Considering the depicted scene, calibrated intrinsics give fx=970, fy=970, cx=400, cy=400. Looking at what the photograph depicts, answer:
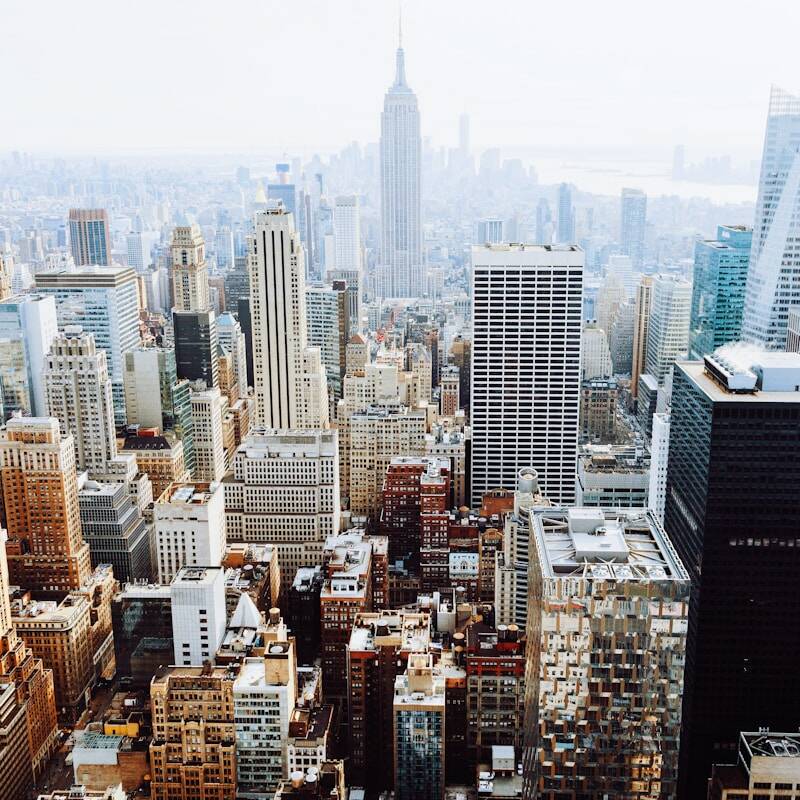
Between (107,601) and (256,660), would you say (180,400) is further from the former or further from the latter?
(256,660)

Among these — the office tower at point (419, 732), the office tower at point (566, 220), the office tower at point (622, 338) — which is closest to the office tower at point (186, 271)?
the office tower at point (566, 220)

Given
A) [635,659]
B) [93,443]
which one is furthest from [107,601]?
[635,659]

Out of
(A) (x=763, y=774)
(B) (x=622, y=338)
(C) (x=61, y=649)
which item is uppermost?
(A) (x=763, y=774)

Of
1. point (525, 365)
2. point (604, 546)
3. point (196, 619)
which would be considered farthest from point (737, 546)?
point (525, 365)

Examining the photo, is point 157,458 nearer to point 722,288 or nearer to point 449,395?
point 449,395

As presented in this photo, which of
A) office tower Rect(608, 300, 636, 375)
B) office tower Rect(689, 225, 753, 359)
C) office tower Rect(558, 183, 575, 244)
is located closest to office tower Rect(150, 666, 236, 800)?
office tower Rect(689, 225, 753, 359)
